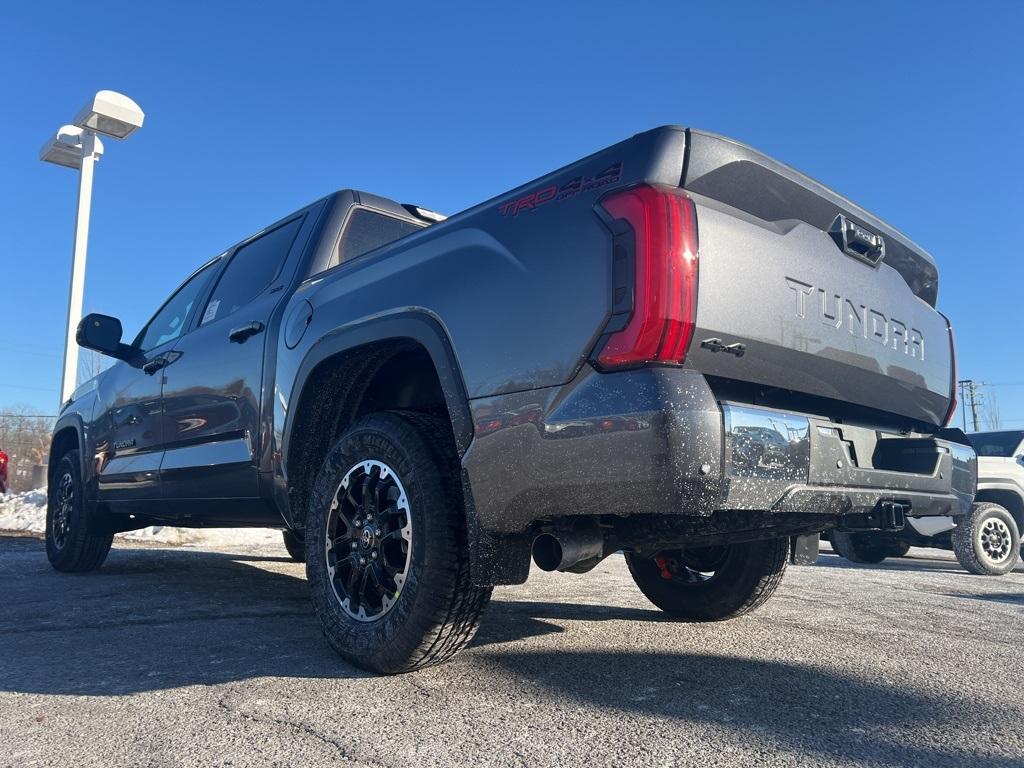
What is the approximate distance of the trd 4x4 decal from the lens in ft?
7.31

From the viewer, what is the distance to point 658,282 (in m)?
2.03

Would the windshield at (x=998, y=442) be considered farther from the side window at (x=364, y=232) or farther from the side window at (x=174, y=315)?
the side window at (x=174, y=315)

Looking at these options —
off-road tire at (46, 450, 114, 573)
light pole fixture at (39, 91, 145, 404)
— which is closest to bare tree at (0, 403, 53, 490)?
light pole fixture at (39, 91, 145, 404)

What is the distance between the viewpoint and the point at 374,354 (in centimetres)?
302

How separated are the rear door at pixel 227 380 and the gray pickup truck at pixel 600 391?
0.07 m

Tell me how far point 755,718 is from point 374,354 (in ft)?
5.99

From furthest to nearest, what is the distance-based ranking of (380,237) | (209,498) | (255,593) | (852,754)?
(255,593) < (380,237) < (209,498) < (852,754)

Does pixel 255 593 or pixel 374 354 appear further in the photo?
pixel 255 593

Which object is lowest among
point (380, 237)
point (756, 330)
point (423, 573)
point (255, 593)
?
point (255, 593)

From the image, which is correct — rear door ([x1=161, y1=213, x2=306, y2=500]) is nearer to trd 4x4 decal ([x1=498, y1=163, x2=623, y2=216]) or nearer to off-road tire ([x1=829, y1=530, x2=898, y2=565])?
trd 4x4 decal ([x1=498, y1=163, x2=623, y2=216])

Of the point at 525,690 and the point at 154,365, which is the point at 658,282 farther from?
the point at 154,365

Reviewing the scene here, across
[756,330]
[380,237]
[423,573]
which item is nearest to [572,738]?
[423,573]

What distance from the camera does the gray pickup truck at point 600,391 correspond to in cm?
203

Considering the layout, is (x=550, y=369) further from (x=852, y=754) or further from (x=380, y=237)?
(x=380, y=237)
